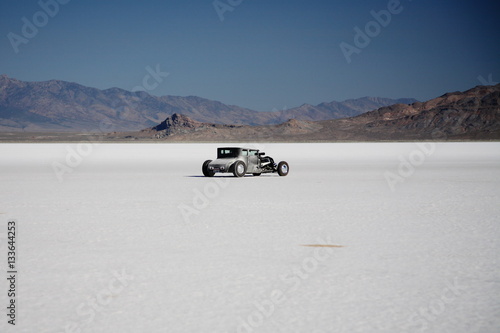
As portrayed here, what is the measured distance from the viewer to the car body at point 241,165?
81.3 feet

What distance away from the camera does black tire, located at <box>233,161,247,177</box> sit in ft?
81.3

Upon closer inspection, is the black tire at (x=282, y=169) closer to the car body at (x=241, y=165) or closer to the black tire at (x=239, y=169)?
the car body at (x=241, y=165)

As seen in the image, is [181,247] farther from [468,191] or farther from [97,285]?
[468,191]

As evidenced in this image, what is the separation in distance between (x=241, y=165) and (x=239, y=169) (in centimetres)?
20

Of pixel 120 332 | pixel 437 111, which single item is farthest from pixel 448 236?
pixel 437 111

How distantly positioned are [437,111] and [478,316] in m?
193

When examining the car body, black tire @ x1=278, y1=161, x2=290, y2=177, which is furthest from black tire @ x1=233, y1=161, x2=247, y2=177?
black tire @ x1=278, y1=161, x2=290, y2=177

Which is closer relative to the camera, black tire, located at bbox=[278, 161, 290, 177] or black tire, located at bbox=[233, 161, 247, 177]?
black tire, located at bbox=[233, 161, 247, 177]

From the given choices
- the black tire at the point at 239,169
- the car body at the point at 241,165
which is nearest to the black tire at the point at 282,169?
the car body at the point at 241,165

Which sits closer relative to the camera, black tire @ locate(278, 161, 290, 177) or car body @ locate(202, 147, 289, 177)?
car body @ locate(202, 147, 289, 177)

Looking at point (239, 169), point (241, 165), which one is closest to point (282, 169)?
point (241, 165)

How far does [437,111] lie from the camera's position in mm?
190875

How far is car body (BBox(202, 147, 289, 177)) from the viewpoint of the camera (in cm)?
2478

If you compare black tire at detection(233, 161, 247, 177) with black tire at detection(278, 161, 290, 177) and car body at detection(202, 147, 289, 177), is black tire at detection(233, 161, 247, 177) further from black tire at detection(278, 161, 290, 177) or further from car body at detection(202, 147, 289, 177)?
black tire at detection(278, 161, 290, 177)
